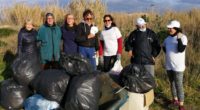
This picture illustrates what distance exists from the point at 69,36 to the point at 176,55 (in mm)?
2142

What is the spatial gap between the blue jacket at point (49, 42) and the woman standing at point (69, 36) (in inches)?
5.9

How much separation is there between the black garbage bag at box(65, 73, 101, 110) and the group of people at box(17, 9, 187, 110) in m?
1.06

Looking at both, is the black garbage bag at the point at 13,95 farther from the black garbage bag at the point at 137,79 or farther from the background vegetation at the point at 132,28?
the black garbage bag at the point at 137,79

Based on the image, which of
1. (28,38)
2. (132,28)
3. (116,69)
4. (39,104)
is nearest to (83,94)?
(39,104)

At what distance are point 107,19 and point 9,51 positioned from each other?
5107mm

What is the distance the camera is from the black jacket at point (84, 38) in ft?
28.4

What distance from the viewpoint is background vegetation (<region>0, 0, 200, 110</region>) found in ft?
31.1

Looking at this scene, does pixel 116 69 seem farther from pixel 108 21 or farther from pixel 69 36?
pixel 69 36

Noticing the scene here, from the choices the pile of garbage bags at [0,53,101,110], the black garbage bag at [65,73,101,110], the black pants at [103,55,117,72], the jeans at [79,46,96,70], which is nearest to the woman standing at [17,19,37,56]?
the pile of garbage bags at [0,53,101,110]

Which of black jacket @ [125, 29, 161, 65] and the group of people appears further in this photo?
black jacket @ [125, 29, 161, 65]

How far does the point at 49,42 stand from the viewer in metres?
8.90

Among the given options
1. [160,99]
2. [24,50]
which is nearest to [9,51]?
[24,50]

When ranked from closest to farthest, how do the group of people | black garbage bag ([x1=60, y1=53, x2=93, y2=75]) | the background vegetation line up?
black garbage bag ([x1=60, y1=53, x2=93, y2=75]) → the group of people → the background vegetation

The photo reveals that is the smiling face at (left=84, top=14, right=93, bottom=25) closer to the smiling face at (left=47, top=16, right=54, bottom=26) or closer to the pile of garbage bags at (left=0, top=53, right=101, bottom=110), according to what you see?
the smiling face at (left=47, top=16, right=54, bottom=26)
